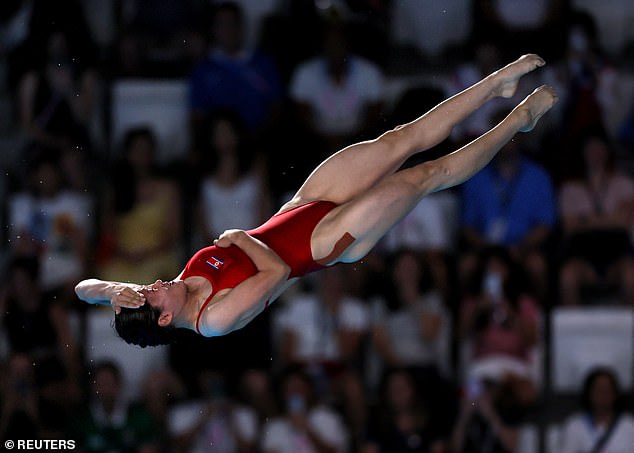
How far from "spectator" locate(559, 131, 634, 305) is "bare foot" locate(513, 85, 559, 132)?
7.26 ft

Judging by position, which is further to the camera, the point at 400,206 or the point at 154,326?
the point at 400,206

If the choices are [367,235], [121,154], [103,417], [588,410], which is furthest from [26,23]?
[588,410]

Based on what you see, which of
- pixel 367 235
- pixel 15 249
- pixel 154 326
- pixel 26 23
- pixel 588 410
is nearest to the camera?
pixel 154 326

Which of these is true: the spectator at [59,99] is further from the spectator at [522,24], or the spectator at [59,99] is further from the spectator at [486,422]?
the spectator at [486,422]

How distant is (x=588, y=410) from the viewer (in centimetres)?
823

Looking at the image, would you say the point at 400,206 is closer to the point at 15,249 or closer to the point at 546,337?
the point at 546,337

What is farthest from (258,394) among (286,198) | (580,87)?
(580,87)

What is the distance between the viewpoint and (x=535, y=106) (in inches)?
265

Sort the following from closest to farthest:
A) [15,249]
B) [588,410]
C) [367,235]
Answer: [367,235] < [588,410] < [15,249]

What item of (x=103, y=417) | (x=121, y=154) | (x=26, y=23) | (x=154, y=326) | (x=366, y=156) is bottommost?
(x=103, y=417)

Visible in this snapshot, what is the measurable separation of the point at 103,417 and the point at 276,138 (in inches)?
91.5

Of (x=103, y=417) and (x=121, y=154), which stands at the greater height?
(x=121, y=154)

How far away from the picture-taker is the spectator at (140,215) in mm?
8969

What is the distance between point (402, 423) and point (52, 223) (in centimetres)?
291
